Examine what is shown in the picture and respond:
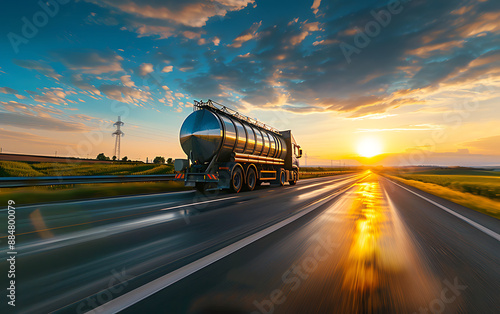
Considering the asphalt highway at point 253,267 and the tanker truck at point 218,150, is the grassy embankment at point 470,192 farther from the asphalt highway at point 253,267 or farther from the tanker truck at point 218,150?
the tanker truck at point 218,150

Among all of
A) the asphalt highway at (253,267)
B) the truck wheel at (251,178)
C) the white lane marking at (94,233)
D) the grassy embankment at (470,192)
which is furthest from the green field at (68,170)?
the grassy embankment at (470,192)

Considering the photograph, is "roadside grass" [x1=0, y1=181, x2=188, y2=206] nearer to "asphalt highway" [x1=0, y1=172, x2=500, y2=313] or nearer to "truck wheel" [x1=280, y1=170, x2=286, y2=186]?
"asphalt highway" [x1=0, y1=172, x2=500, y2=313]

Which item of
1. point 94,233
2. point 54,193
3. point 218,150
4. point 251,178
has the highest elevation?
point 218,150

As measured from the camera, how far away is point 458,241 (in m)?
4.34

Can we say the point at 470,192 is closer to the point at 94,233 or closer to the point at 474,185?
the point at 474,185

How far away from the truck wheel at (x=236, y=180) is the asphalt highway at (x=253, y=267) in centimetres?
705

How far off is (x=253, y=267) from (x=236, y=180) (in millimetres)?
10293

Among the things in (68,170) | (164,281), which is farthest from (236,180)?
(68,170)

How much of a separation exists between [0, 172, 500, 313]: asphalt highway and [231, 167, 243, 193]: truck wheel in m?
7.05

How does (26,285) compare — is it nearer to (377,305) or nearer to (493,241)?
(377,305)

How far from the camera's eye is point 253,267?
2.87 meters

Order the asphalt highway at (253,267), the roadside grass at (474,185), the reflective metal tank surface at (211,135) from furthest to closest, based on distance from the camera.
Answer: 1. the roadside grass at (474,185)
2. the reflective metal tank surface at (211,135)
3. the asphalt highway at (253,267)

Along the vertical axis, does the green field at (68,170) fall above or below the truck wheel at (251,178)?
above

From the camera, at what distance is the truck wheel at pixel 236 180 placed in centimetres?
1262
